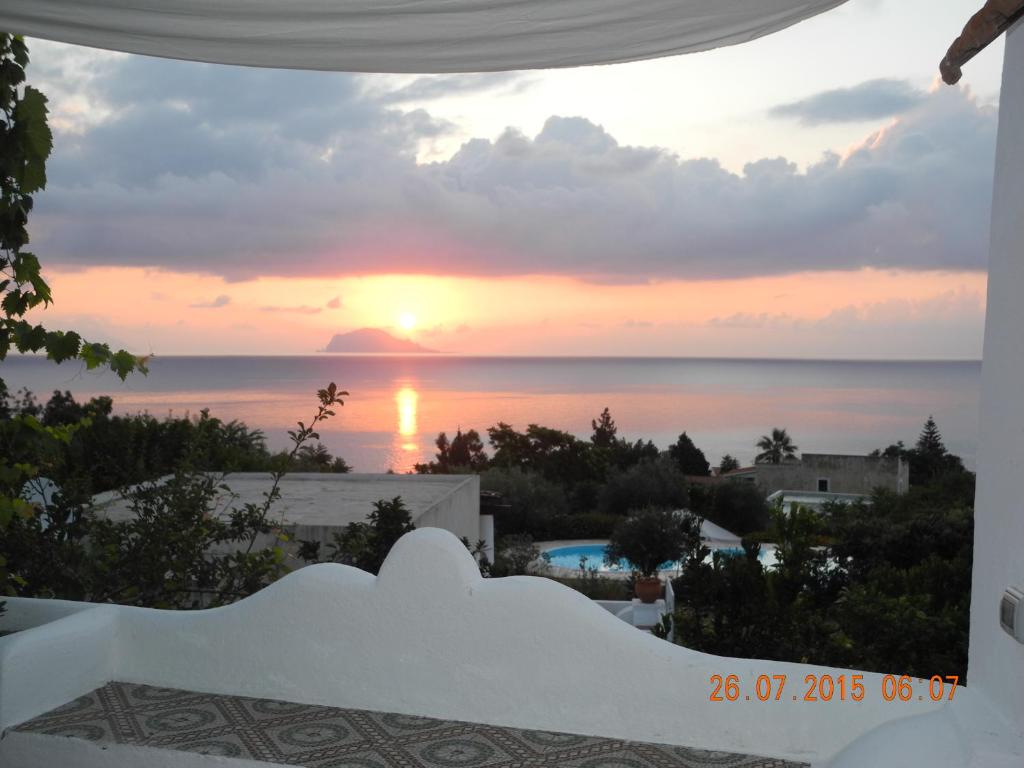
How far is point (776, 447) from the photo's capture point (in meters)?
30.1

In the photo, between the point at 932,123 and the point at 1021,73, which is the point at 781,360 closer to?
the point at 932,123

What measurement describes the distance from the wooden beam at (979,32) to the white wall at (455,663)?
1.13 m

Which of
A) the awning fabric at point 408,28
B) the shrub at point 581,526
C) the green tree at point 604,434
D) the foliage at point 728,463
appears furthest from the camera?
the foliage at point 728,463

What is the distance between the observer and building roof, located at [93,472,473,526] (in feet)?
19.3

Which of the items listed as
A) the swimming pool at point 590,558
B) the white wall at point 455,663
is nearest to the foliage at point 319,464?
the swimming pool at point 590,558

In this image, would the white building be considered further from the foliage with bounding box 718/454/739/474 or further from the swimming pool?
the foliage with bounding box 718/454/739/474

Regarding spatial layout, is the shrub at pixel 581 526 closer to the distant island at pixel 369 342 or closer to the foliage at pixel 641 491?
the foliage at pixel 641 491

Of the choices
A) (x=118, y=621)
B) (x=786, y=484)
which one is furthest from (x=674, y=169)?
(x=118, y=621)

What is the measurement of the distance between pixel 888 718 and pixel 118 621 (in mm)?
1858

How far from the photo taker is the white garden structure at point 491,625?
1471mm

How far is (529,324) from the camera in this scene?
29000 millimetres

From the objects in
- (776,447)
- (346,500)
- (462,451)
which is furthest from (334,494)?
(776,447)
